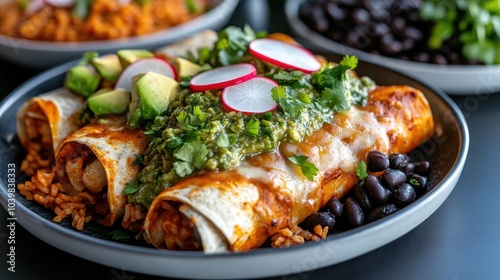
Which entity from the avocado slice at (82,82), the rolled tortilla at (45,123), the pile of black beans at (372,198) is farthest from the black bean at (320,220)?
the avocado slice at (82,82)

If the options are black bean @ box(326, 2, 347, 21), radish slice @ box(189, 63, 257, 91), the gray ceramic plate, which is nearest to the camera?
the gray ceramic plate

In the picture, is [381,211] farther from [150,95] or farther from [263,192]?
[150,95]

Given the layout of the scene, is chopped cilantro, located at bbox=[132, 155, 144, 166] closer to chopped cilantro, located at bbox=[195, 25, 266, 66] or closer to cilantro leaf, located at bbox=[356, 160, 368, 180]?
chopped cilantro, located at bbox=[195, 25, 266, 66]

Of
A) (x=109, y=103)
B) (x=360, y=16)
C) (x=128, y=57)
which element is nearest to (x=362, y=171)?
(x=109, y=103)

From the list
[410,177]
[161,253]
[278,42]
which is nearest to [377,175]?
[410,177]

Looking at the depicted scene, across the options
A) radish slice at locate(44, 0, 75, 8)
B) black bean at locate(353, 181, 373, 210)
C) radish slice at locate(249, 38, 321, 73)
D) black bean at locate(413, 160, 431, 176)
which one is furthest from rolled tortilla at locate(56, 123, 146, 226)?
radish slice at locate(44, 0, 75, 8)
